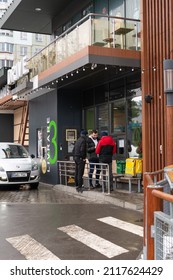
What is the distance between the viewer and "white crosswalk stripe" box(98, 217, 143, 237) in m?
7.72

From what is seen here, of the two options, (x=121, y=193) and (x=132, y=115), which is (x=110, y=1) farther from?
(x=121, y=193)

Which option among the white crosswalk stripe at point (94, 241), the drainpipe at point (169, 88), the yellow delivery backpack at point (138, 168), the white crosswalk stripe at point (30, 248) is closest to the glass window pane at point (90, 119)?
the yellow delivery backpack at point (138, 168)

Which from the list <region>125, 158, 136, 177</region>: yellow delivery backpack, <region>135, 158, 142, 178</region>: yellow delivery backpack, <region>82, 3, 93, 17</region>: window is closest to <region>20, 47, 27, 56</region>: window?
<region>82, 3, 93, 17</region>: window

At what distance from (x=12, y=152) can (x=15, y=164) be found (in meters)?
1.40

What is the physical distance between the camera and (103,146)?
12.5 m

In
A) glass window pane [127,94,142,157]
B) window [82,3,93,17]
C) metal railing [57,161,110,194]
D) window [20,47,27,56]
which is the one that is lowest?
metal railing [57,161,110,194]

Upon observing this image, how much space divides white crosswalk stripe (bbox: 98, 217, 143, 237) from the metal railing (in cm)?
321

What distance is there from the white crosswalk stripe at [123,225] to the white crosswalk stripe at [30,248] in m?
1.93

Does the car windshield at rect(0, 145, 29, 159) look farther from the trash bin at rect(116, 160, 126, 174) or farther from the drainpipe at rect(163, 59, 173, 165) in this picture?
the drainpipe at rect(163, 59, 173, 165)

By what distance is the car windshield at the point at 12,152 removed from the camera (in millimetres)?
15781

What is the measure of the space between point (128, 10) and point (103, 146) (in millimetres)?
5119

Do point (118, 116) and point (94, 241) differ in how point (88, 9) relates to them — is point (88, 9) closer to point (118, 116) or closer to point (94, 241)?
point (118, 116)

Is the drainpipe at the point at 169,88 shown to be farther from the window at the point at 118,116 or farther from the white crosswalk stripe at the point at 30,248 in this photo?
the window at the point at 118,116

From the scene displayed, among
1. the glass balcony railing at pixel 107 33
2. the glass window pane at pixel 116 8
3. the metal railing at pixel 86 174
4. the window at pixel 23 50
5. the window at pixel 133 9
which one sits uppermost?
the window at pixel 23 50
